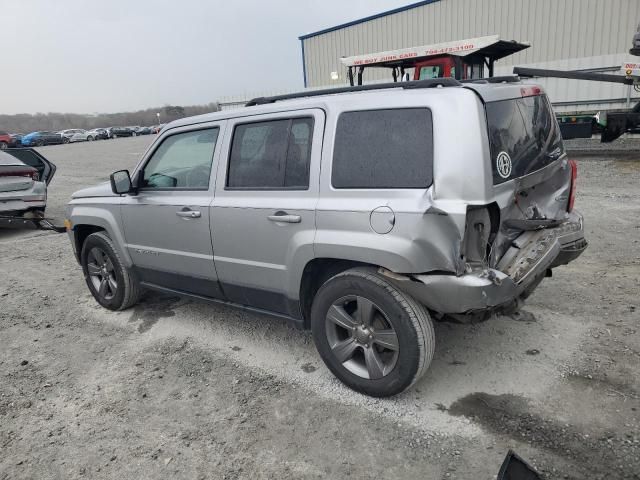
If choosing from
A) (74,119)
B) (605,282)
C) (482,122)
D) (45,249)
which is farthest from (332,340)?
(74,119)

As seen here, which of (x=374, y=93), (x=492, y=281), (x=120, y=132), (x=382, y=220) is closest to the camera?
(x=492, y=281)

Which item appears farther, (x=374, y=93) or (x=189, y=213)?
(x=189, y=213)

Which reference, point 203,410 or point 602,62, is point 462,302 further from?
point 602,62

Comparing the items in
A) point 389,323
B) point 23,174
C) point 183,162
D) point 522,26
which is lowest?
point 389,323

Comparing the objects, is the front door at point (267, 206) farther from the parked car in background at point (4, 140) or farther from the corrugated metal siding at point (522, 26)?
the parked car in background at point (4, 140)

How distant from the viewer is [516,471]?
7.27ft

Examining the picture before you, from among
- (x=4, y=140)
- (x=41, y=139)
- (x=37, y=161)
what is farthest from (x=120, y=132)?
(x=37, y=161)

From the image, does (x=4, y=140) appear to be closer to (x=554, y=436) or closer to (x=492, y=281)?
(x=492, y=281)

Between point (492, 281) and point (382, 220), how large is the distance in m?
0.68

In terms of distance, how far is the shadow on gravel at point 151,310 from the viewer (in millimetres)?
4547

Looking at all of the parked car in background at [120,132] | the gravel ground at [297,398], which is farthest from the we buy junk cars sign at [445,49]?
the parked car in background at [120,132]

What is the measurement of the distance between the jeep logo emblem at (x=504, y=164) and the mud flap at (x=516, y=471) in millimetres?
1485

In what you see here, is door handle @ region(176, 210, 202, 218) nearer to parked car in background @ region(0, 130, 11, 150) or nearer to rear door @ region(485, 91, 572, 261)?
rear door @ region(485, 91, 572, 261)

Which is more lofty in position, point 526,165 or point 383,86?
point 383,86
